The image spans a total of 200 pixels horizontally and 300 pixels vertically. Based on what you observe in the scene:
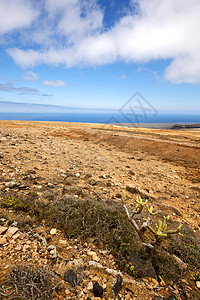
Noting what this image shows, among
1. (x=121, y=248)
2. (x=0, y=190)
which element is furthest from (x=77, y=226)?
(x=0, y=190)

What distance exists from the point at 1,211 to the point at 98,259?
2.49 metres

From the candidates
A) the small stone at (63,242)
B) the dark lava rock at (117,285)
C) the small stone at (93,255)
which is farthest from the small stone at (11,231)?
the dark lava rock at (117,285)

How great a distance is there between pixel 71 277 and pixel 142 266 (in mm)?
1341

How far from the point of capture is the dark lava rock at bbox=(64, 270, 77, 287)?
2.22m

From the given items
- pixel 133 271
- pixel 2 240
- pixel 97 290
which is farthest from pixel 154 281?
pixel 2 240

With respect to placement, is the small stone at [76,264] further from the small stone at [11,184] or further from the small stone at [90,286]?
the small stone at [11,184]

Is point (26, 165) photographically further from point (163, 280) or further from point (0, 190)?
point (163, 280)

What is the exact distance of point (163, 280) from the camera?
2623 mm

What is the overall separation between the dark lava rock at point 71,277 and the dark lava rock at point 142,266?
3.62 feet

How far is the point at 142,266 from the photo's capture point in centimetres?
272

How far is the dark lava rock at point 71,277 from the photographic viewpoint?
2217mm

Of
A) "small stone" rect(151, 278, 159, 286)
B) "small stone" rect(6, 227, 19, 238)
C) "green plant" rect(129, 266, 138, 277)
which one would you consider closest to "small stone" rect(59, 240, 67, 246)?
"small stone" rect(6, 227, 19, 238)

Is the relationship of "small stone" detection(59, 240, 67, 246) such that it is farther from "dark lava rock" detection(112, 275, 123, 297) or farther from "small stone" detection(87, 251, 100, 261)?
"dark lava rock" detection(112, 275, 123, 297)

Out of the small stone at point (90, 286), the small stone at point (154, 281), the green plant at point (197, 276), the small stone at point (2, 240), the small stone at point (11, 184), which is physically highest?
the small stone at point (11, 184)
